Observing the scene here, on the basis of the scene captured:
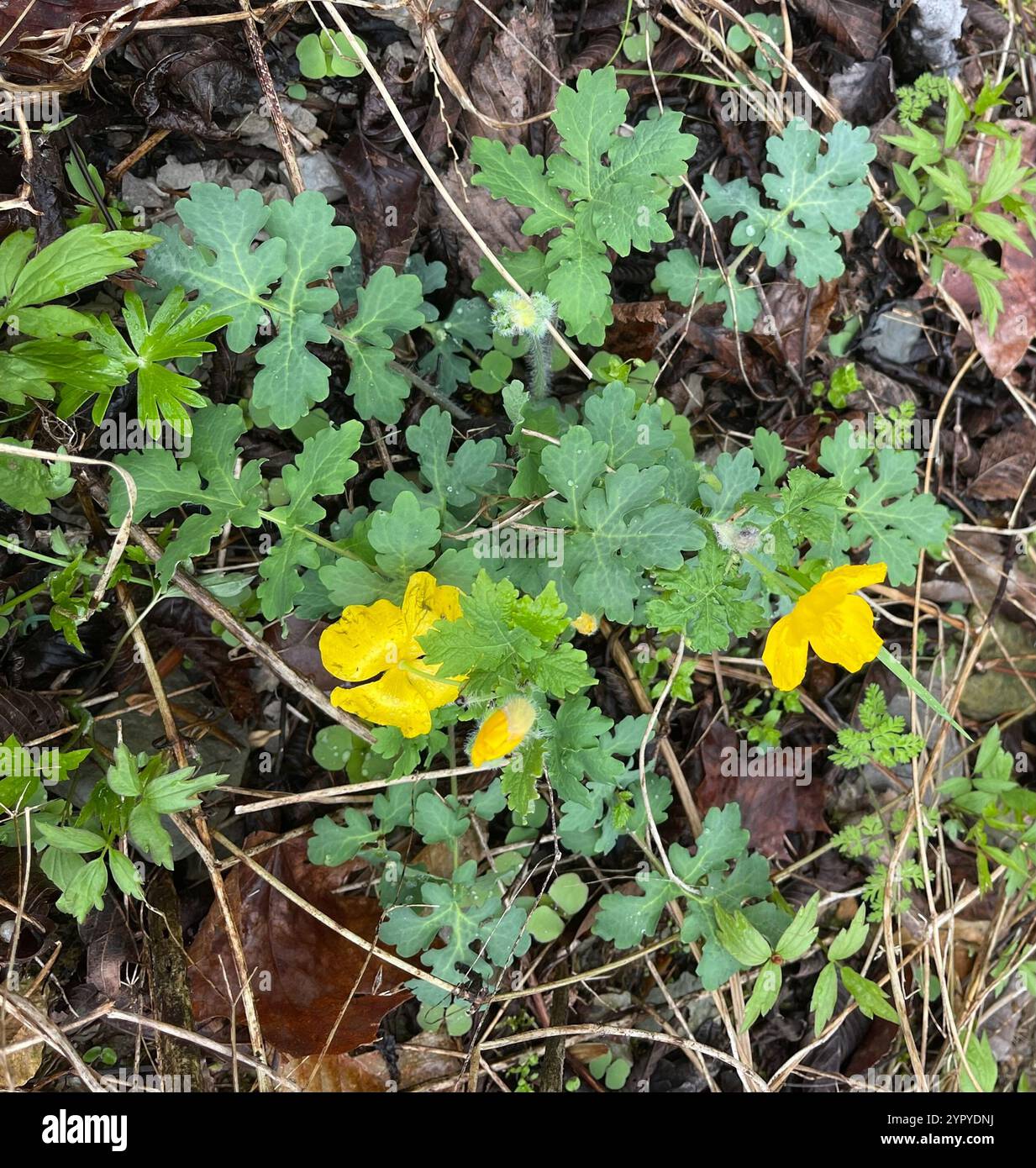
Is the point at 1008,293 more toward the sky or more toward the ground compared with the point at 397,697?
more toward the sky

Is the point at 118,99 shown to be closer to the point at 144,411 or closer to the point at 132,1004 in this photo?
the point at 144,411

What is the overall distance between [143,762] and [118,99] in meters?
2.23

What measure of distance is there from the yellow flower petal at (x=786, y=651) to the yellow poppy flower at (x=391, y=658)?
0.88 m

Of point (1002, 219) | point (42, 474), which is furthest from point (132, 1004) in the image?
point (1002, 219)

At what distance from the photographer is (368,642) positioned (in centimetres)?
246

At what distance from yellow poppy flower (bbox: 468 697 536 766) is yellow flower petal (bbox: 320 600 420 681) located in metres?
0.31

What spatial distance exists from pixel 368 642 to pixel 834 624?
1261 mm

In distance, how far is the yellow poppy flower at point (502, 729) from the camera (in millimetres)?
2264

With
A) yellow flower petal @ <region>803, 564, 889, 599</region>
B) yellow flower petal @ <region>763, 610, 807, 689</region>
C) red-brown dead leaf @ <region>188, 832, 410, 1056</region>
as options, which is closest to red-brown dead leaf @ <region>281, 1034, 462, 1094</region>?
red-brown dead leaf @ <region>188, 832, 410, 1056</region>

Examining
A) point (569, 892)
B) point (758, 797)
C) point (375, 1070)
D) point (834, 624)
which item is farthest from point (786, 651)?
point (375, 1070)

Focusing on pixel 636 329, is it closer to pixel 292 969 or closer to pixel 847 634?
pixel 847 634

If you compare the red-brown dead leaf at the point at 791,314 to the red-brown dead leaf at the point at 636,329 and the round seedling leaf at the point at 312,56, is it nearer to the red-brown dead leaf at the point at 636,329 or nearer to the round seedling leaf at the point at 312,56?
the red-brown dead leaf at the point at 636,329
